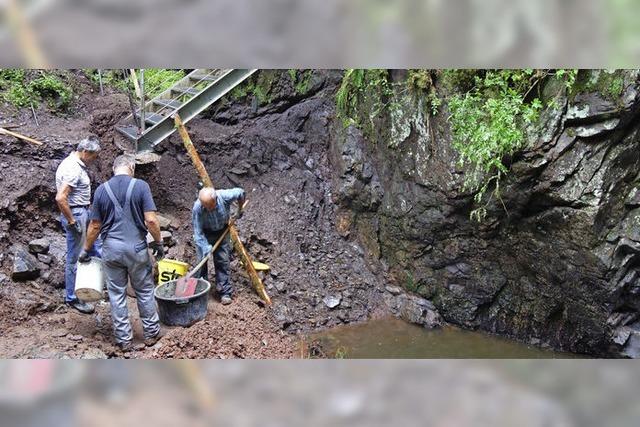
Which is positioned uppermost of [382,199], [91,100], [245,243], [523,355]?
[91,100]

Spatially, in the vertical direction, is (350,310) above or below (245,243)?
below

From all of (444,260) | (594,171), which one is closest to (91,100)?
(444,260)

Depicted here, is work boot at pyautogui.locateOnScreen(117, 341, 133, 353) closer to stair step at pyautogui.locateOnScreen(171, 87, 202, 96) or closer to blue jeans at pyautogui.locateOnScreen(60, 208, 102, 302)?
blue jeans at pyautogui.locateOnScreen(60, 208, 102, 302)

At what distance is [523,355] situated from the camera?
573 cm

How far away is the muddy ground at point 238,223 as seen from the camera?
4715mm

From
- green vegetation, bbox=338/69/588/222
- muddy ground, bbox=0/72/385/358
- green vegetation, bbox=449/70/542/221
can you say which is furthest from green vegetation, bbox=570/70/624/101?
muddy ground, bbox=0/72/385/358

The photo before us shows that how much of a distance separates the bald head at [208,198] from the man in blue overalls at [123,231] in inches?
31.0

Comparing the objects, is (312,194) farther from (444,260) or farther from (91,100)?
(91,100)

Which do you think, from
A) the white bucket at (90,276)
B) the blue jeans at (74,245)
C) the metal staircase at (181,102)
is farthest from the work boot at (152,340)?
the metal staircase at (181,102)

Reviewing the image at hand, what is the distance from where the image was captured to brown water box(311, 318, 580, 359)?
5.73m

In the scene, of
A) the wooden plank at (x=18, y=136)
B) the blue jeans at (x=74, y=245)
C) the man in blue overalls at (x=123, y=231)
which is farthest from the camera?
the wooden plank at (x=18, y=136)

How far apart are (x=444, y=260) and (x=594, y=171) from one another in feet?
7.14

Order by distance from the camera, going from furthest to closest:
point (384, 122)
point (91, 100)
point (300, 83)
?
point (300, 83)
point (91, 100)
point (384, 122)

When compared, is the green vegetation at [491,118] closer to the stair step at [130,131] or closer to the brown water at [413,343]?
the brown water at [413,343]
